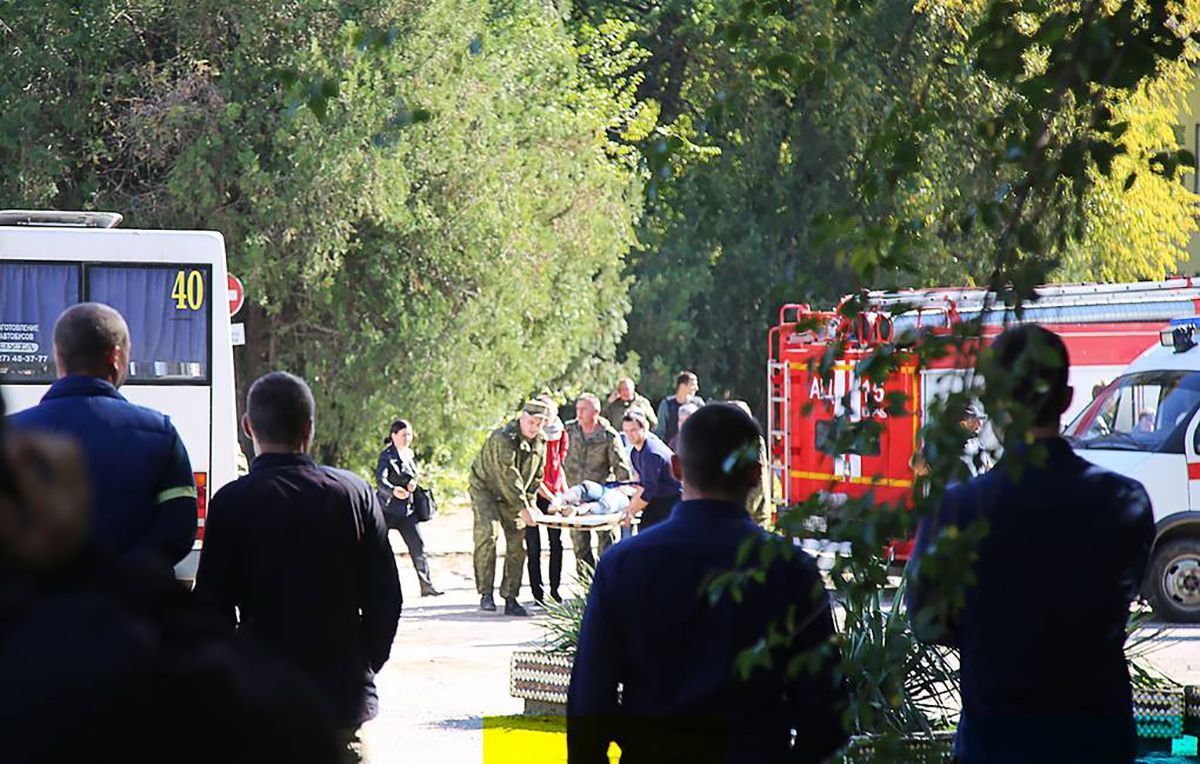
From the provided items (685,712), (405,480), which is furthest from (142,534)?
(405,480)

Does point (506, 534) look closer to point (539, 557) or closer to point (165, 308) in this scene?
point (539, 557)

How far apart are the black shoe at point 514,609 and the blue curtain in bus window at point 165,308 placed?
3.18 m

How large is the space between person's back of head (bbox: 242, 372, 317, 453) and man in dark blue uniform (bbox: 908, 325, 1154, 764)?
190 centimetres

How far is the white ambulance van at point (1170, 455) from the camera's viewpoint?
16250 mm

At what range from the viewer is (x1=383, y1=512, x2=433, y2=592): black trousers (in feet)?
57.3

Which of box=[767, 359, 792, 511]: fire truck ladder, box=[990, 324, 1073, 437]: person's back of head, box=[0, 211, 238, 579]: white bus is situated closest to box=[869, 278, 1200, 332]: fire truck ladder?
box=[767, 359, 792, 511]: fire truck ladder

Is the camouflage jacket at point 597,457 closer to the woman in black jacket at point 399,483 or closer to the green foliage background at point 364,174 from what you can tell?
the woman in black jacket at point 399,483

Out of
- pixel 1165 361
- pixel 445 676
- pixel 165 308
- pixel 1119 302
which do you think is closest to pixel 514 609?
pixel 445 676

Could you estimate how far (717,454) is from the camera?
3957mm

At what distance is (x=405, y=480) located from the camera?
57.7 ft

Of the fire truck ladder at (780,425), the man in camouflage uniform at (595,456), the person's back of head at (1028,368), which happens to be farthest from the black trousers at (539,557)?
the person's back of head at (1028,368)

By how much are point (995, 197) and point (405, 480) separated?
1394 cm

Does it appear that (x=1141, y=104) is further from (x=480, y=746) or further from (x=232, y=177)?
(x=480, y=746)

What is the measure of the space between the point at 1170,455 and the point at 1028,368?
45.6 feet
